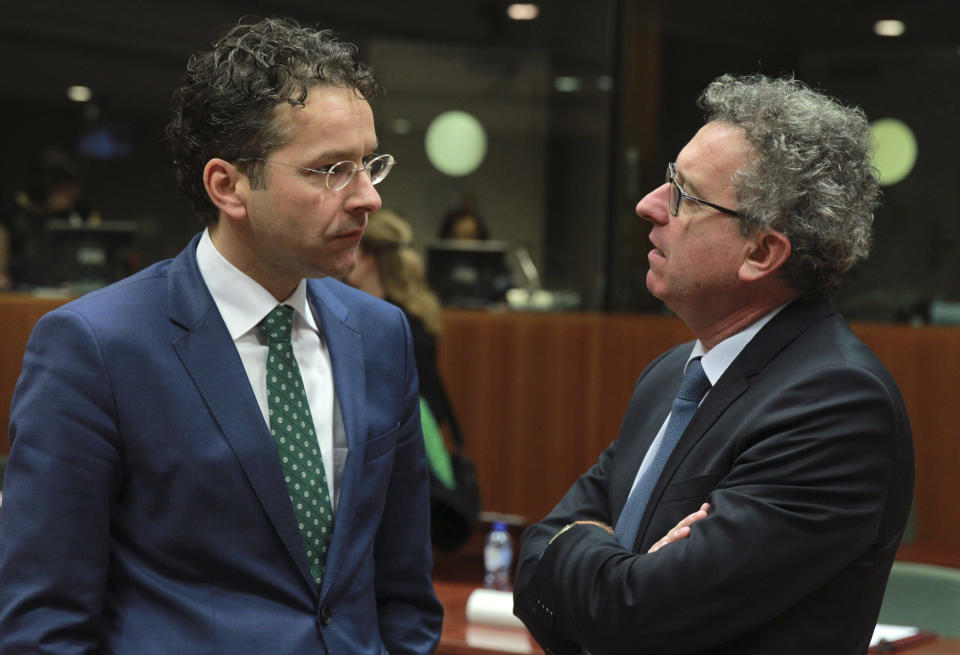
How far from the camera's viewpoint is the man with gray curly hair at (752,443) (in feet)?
5.19

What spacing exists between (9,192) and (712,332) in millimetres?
7028

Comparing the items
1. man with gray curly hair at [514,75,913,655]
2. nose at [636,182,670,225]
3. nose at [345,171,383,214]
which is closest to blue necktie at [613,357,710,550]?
man with gray curly hair at [514,75,913,655]

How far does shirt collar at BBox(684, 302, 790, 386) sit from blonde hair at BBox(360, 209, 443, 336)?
8.81 ft

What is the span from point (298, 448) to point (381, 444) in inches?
5.8

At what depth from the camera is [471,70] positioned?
25.8ft

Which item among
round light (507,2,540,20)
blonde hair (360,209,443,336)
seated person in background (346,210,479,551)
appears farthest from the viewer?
round light (507,2,540,20)

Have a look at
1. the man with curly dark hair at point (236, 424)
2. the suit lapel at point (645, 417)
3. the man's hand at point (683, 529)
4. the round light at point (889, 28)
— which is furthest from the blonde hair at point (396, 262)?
the round light at point (889, 28)

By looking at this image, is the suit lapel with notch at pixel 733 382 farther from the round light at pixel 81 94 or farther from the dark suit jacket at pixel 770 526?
the round light at pixel 81 94

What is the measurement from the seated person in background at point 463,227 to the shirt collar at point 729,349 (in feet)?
19.0

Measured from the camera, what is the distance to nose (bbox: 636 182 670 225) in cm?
186

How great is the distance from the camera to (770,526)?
1571 mm

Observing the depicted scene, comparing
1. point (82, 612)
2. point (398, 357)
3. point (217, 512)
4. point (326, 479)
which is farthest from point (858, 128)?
point (82, 612)

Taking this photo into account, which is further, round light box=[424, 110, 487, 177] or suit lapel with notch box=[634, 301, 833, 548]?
round light box=[424, 110, 487, 177]

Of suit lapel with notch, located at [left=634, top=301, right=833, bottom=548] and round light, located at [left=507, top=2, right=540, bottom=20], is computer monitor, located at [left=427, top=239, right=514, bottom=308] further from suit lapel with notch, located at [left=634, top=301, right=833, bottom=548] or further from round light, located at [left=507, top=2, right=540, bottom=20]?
suit lapel with notch, located at [left=634, top=301, right=833, bottom=548]
